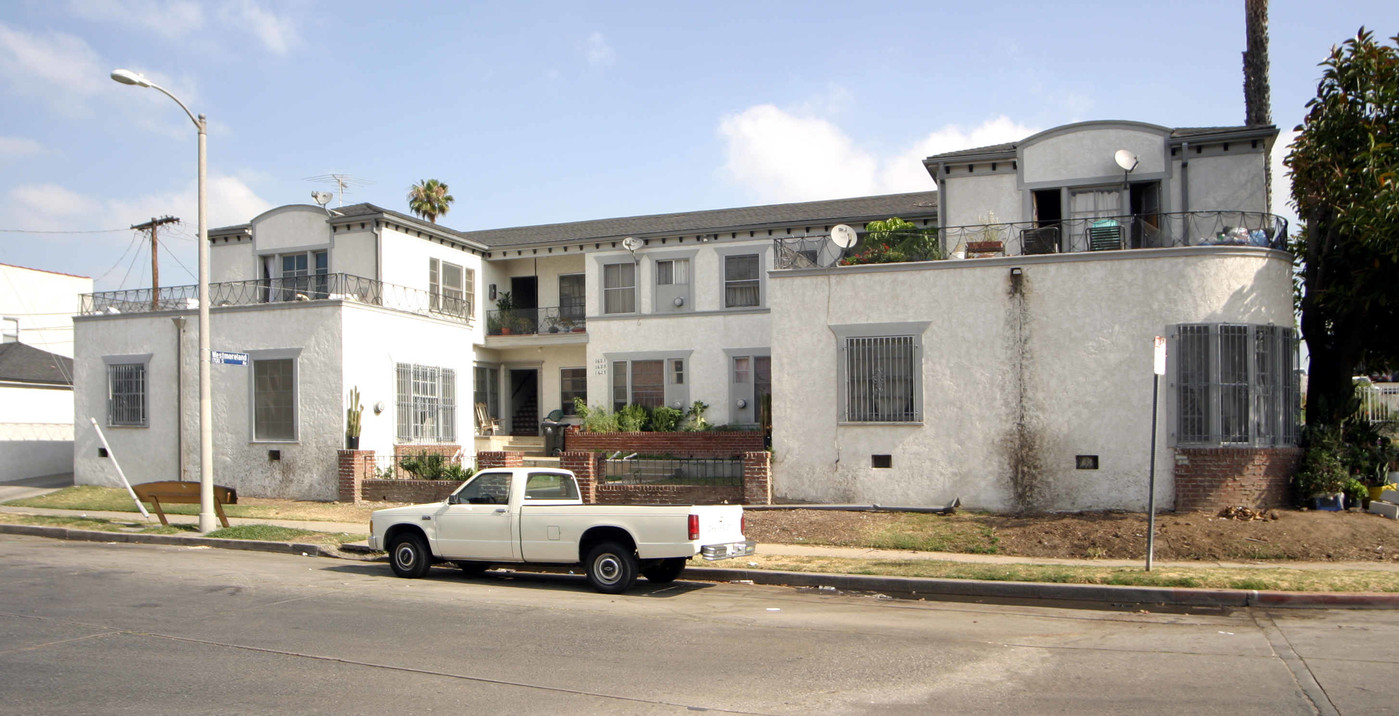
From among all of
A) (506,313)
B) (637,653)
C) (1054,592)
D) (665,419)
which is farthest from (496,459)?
(637,653)

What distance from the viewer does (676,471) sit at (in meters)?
21.0

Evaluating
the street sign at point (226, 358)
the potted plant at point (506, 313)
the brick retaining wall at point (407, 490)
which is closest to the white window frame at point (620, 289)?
the potted plant at point (506, 313)

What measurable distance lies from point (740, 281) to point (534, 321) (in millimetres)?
7005

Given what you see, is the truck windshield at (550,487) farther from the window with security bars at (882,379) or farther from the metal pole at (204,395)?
the metal pole at (204,395)

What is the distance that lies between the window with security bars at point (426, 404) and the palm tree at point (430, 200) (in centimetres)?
2128

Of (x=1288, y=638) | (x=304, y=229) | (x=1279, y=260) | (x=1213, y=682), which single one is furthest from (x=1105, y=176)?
(x=304, y=229)

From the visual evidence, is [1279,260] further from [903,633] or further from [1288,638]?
[903,633]

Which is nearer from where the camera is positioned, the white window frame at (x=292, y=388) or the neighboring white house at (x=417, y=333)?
the white window frame at (x=292, y=388)

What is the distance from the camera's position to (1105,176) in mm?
19906

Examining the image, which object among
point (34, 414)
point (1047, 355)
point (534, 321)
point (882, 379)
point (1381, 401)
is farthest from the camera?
point (34, 414)

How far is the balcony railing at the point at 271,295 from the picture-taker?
24.1 meters

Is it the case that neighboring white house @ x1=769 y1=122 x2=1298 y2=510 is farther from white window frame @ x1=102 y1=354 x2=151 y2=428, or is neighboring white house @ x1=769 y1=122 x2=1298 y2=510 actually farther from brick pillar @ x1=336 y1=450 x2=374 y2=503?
white window frame @ x1=102 y1=354 x2=151 y2=428

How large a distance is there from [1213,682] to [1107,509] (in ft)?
30.7

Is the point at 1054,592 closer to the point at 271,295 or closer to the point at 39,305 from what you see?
the point at 271,295
